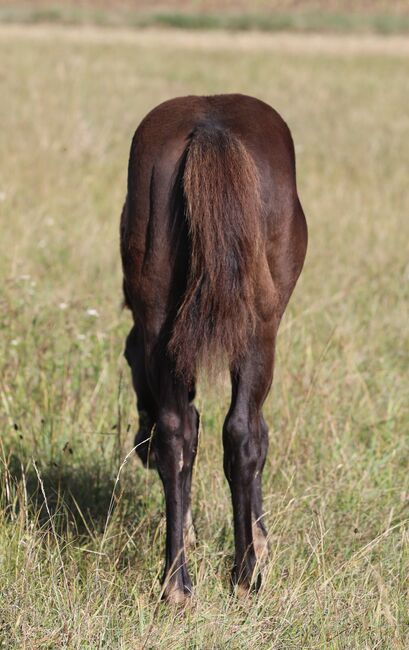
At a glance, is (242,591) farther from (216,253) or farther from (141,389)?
(216,253)

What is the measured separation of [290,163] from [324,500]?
1.31 metres

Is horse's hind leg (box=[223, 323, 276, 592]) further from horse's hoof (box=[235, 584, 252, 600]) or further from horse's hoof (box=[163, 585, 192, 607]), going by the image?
horse's hoof (box=[163, 585, 192, 607])

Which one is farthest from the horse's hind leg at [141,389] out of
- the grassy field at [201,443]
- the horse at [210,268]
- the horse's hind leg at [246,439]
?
the horse's hind leg at [246,439]

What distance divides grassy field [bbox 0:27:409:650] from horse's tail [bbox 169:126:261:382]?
9.5 inches

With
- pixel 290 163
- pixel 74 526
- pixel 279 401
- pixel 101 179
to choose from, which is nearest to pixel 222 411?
pixel 279 401

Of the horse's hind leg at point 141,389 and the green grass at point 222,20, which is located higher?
the green grass at point 222,20

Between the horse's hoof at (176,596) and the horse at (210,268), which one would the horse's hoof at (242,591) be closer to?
the horse at (210,268)

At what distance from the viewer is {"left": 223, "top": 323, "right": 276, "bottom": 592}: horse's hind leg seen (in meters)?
2.96

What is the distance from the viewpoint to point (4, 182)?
766 centimetres

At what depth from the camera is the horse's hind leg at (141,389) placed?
338 centimetres

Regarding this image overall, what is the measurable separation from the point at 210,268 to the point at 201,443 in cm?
132

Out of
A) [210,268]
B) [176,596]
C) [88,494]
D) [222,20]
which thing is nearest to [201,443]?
[88,494]

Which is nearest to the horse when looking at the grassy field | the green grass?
the grassy field

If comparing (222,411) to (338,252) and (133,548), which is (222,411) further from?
(338,252)
